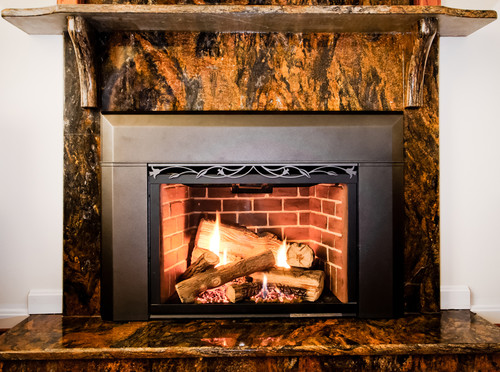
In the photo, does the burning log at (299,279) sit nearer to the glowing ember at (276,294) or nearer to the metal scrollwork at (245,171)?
the glowing ember at (276,294)

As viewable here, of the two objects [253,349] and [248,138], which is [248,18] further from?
[253,349]

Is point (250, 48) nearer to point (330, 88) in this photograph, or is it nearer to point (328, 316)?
point (330, 88)

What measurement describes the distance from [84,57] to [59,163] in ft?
1.47

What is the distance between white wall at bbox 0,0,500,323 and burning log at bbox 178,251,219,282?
20.9 inches

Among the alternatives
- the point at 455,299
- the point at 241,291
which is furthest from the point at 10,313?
the point at 455,299

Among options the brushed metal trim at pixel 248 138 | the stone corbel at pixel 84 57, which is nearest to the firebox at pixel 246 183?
the brushed metal trim at pixel 248 138

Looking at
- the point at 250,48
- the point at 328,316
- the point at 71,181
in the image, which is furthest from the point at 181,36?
the point at 328,316

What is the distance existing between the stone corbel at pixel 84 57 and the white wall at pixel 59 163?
0.63 ft

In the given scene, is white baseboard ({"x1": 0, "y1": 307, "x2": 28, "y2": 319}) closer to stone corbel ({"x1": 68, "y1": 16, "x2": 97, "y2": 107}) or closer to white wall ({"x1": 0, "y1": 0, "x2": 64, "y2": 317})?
white wall ({"x1": 0, "y1": 0, "x2": 64, "y2": 317})

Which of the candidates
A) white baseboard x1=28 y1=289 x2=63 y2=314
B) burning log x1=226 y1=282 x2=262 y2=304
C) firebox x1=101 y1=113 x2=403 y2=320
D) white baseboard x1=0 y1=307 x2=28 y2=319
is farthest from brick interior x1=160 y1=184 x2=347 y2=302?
white baseboard x1=0 y1=307 x2=28 y2=319

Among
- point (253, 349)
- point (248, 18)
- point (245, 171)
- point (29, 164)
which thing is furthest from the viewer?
point (29, 164)

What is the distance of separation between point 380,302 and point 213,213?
0.76 meters

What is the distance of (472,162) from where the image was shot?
1645 mm

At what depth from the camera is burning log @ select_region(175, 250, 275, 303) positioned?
151cm
